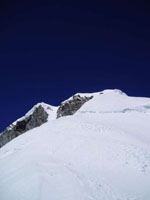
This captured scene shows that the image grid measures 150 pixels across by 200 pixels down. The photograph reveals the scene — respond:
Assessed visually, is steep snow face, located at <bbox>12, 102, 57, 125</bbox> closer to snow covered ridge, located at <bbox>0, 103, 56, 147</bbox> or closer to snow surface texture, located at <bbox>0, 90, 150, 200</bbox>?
snow covered ridge, located at <bbox>0, 103, 56, 147</bbox>

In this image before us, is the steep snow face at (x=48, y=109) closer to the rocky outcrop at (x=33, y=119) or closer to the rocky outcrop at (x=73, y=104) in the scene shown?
the rocky outcrop at (x=33, y=119)

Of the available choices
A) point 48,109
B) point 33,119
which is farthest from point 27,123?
point 48,109

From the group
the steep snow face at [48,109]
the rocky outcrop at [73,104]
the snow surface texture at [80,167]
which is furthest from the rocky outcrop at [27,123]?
the snow surface texture at [80,167]

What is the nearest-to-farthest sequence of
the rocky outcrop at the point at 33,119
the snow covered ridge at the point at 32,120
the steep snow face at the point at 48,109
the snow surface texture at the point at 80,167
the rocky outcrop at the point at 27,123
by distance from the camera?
the snow surface texture at the point at 80,167 < the rocky outcrop at the point at 33,119 < the snow covered ridge at the point at 32,120 < the steep snow face at the point at 48,109 < the rocky outcrop at the point at 27,123

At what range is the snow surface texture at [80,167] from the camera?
823cm

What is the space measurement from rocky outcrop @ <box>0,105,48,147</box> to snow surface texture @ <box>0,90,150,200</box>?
59227mm

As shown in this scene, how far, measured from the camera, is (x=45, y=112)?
74375 mm

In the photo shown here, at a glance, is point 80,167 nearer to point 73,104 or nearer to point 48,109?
point 73,104

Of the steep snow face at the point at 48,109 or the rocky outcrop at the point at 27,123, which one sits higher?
the steep snow face at the point at 48,109

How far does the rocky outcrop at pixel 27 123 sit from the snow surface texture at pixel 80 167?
59.2 metres

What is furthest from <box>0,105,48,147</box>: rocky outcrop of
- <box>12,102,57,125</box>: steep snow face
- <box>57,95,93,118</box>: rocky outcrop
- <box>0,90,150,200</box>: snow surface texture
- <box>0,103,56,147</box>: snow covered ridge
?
<box>0,90,150,200</box>: snow surface texture

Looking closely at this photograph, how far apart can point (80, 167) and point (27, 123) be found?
71140 millimetres

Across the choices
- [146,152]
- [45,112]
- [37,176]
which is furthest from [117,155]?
[45,112]

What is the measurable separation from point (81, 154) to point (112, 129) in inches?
218
